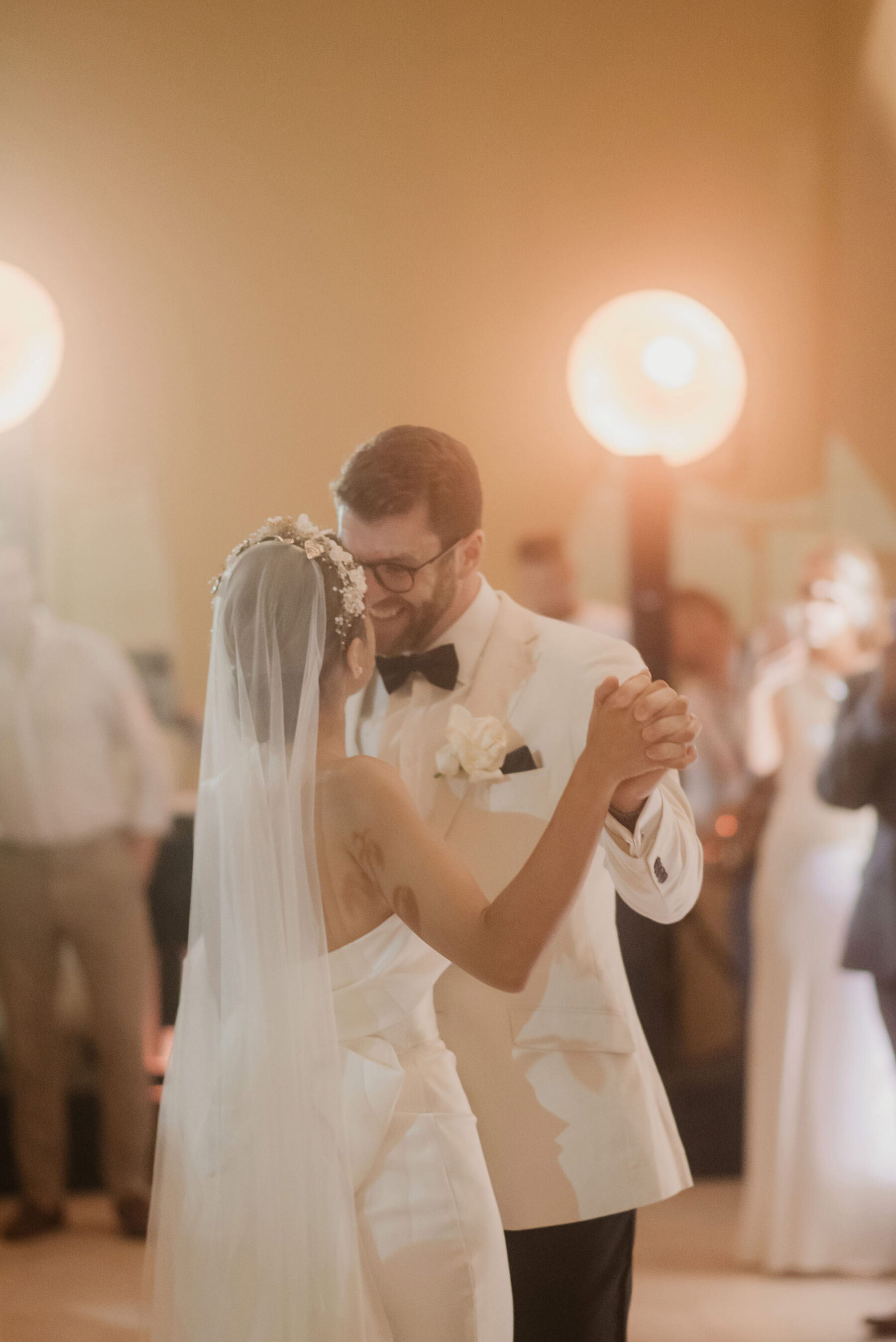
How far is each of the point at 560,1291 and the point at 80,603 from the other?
3.08 meters

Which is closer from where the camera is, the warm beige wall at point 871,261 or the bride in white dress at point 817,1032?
the bride in white dress at point 817,1032

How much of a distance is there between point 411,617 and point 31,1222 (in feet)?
8.56

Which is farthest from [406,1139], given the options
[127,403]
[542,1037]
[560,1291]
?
[127,403]

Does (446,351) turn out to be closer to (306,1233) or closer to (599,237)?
(599,237)

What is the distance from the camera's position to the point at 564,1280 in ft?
4.92

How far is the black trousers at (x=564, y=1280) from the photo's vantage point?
150 centimetres

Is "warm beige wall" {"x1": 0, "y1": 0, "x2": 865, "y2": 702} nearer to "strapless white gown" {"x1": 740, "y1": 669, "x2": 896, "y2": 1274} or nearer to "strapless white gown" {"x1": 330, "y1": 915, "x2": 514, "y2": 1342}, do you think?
"strapless white gown" {"x1": 740, "y1": 669, "x2": 896, "y2": 1274}

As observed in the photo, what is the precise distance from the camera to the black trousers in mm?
1500

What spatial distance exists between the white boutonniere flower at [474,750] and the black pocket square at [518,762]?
0.04 m

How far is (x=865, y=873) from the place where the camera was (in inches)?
110

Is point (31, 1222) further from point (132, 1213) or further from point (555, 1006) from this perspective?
point (555, 1006)

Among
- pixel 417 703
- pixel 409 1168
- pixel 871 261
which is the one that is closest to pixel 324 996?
pixel 409 1168

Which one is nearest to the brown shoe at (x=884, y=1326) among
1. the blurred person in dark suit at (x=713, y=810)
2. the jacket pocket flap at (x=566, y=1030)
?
the blurred person in dark suit at (x=713, y=810)

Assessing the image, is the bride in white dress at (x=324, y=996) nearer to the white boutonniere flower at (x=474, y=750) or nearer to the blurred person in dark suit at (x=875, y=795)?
the white boutonniere flower at (x=474, y=750)
